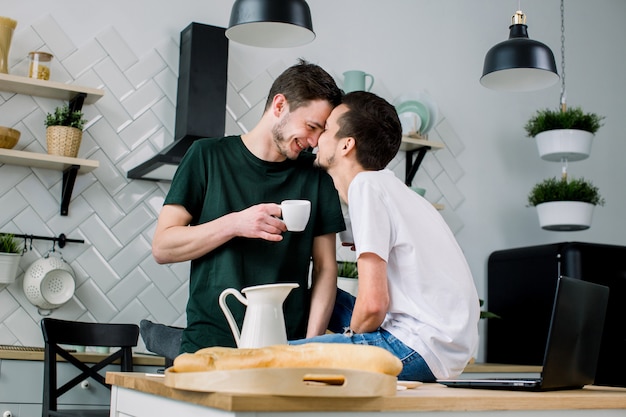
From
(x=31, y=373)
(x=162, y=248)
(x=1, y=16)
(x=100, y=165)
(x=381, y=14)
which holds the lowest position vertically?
(x=31, y=373)

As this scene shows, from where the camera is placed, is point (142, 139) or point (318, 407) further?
point (142, 139)

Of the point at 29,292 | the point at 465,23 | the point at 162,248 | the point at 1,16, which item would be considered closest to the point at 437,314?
the point at 162,248

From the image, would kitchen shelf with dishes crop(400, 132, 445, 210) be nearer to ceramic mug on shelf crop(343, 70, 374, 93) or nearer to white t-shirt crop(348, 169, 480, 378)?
ceramic mug on shelf crop(343, 70, 374, 93)

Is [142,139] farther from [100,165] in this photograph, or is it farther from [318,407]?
[318,407]

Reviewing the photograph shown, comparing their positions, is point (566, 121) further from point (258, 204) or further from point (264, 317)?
point (264, 317)

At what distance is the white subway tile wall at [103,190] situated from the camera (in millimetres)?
3297

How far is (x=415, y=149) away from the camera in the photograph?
4.20 meters

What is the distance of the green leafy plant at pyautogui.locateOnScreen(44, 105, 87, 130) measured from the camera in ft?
10.7

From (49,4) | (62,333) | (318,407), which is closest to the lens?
(318,407)

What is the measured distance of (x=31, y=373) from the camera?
9.39 feet

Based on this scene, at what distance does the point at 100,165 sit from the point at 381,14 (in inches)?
69.9

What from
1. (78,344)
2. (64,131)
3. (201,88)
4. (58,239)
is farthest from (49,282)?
(201,88)

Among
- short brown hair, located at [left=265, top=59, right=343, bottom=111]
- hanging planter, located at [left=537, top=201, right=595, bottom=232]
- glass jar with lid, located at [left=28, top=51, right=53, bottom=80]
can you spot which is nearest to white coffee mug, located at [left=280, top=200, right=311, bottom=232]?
short brown hair, located at [left=265, top=59, right=343, bottom=111]

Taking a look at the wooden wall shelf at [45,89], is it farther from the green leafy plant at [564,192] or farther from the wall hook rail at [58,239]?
the green leafy plant at [564,192]
